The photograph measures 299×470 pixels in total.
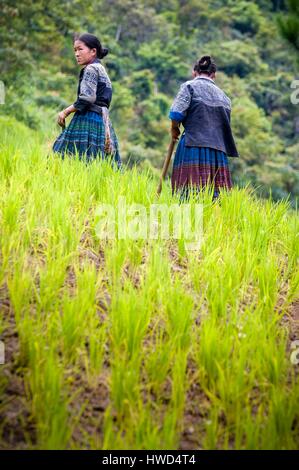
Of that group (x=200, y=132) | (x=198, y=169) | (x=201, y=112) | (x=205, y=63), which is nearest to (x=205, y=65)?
(x=205, y=63)

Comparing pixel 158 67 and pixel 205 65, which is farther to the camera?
pixel 158 67

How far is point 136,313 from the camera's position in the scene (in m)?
2.28

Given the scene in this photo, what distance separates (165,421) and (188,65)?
874 inches

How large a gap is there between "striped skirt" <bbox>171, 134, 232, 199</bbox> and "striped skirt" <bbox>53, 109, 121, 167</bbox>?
0.58m

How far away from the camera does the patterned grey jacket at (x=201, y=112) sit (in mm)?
4090

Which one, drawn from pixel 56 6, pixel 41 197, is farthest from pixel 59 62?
pixel 41 197

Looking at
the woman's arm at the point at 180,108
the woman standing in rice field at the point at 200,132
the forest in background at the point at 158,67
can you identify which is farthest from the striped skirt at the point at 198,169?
the forest in background at the point at 158,67

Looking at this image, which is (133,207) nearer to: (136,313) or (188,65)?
(136,313)

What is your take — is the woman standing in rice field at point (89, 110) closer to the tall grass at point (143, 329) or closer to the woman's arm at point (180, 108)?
the woman's arm at point (180, 108)

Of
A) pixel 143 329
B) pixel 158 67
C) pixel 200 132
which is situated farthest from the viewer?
pixel 158 67

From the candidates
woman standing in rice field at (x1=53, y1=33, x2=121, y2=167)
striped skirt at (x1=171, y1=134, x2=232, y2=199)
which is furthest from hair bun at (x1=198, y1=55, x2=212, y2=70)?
woman standing in rice field at (x1=53, y1=33, x2=121, y2=167)

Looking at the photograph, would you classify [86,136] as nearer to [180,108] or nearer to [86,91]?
[86,91]

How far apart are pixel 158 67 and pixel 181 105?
63.5ft

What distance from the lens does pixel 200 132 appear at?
13.7 feet
